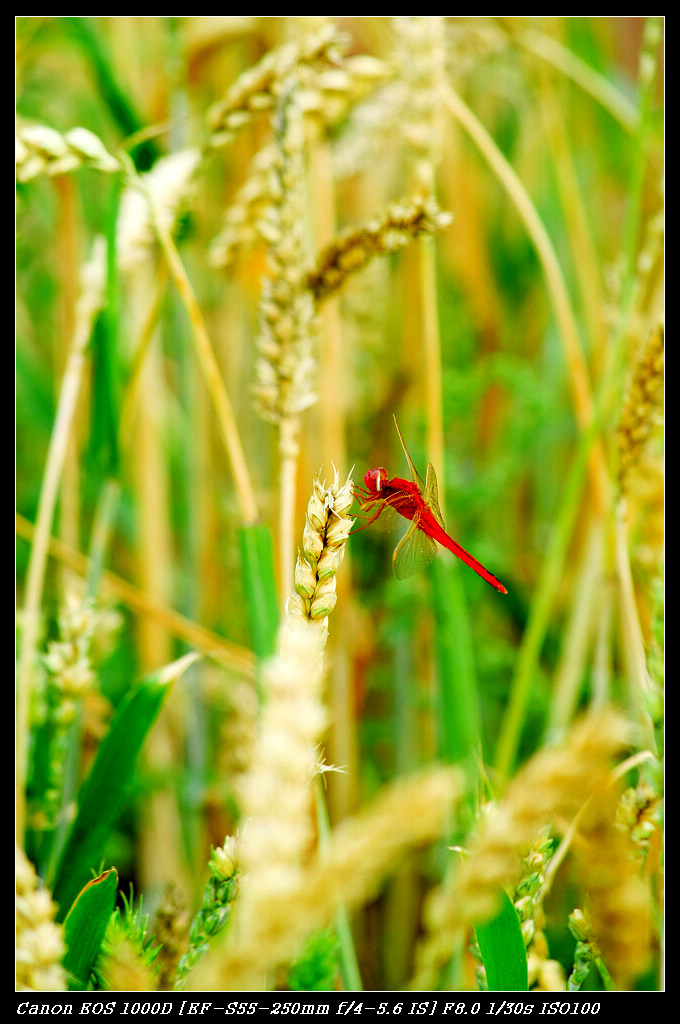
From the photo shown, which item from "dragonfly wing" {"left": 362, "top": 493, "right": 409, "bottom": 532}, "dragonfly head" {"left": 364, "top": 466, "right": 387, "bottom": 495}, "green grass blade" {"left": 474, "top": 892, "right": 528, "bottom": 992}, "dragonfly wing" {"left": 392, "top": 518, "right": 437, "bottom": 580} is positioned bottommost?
"green grass blade" {"left": 474, "top": 892, "right": 528, "bottom": 992}

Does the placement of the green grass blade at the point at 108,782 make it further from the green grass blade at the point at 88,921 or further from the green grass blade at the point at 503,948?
the green grass blade at the point at 503,948

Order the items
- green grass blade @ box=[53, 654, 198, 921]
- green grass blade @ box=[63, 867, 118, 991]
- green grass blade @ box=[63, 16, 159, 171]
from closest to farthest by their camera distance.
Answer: green grass blade @ box=[63, 867, 118, 991] < green grass blade @ box=[53, 654, 198, 921] < green grass blade @ box=[63, 16, 159, 171]

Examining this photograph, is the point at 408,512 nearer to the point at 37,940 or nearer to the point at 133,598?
the point at 133,598

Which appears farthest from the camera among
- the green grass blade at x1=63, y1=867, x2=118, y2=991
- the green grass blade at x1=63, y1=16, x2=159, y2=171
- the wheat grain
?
the green grass blade at x1=63, y1=16, x2=159, y2=171

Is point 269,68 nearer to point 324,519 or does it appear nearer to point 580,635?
point 324,519

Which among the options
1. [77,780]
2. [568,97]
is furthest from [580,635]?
[568,97]

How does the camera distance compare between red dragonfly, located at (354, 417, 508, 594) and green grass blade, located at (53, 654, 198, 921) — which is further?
red dragonfly, located at (354, 417, 508, 594)

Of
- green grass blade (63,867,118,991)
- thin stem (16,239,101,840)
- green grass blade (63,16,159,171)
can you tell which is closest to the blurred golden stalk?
thin stem (16,239,101,840)

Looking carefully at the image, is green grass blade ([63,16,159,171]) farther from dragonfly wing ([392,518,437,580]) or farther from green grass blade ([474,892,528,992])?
Result: green grass blade ([474,892,528,992])

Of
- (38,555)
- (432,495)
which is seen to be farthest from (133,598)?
(432,495)
